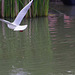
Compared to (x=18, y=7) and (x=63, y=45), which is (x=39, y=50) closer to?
(x=63, y=45)

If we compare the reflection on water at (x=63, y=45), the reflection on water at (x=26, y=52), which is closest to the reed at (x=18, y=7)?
the reflection on water at (x=63, y=45)

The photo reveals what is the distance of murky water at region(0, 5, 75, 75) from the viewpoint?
4.85 m

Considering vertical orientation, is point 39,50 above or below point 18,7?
above

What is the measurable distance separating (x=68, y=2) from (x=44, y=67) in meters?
12.3

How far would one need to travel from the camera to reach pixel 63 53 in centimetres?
582

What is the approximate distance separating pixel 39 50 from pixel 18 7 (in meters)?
4.83

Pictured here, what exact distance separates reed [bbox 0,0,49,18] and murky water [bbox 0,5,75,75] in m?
1.57

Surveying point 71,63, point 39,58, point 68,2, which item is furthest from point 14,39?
point 68,2

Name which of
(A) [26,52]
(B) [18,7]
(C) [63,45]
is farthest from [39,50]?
(B) [18,7]

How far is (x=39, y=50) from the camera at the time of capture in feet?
20.1

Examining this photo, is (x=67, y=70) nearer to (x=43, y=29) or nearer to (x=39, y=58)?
(x=39, y=58)

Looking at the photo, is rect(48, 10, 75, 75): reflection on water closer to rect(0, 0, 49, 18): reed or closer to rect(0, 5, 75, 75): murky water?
rect(0, 5, 75, 75): murky water

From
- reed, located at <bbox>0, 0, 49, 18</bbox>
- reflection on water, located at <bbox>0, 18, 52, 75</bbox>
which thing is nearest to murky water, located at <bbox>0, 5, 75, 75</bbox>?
reflection on water, located at <bbox>0, 18, 52, 75</bbox>

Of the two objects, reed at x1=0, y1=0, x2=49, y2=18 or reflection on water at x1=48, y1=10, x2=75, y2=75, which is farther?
reed at x1=0, y1=0, x2=49, y2=18
